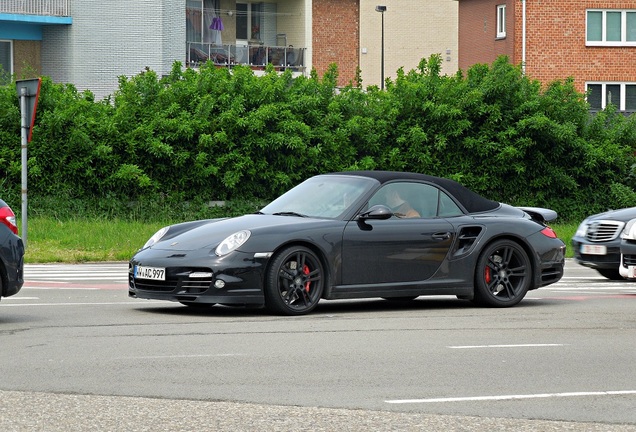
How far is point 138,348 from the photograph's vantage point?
1051cm

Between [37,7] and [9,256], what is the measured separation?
33.7m

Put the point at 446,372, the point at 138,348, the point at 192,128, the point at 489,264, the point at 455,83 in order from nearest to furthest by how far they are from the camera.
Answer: the point at 446,372
the point at 138,348
the point at 489,264
the point at 192,128
the point at 455,83

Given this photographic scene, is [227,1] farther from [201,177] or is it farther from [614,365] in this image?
[614,365]

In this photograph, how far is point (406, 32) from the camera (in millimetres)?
66375

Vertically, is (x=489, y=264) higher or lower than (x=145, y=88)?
lower

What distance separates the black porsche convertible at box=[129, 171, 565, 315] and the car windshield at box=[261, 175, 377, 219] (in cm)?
1

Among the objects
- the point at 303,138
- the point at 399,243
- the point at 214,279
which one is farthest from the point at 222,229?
the point at 303,138

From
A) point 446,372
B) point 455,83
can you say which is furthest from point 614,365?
point 455,83

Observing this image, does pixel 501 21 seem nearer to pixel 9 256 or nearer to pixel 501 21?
pixel 501 21

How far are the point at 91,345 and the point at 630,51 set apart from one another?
43646 mm

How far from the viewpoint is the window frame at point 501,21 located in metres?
53.2

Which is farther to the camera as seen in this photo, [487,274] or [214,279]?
[487,274]

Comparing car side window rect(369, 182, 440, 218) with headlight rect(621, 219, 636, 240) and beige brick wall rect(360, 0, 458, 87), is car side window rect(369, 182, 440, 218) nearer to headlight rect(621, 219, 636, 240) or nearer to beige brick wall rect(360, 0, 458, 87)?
headlight rect(621, 219, 636, 240)

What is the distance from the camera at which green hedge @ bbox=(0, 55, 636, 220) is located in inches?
1170
